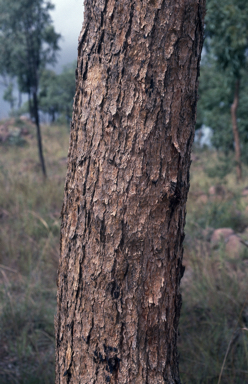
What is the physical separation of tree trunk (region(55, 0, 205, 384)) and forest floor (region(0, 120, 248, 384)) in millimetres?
622

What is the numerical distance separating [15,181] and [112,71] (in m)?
5.46

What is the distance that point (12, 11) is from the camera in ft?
29.7

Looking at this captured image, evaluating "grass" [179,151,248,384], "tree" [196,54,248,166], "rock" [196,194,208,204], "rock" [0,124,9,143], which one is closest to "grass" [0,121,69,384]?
"grass" [179,151,248,384]

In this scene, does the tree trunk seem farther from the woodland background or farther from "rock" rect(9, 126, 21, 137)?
"rock" rect(9, 126, 21, 137)

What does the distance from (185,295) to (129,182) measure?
213 centimetres

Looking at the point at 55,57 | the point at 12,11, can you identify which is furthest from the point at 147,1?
the point at 55,57

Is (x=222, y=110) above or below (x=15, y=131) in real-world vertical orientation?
above

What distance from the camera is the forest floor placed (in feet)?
6.10

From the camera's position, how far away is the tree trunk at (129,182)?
87 centimetres

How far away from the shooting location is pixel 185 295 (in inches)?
107

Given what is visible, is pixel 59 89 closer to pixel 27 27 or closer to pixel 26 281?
pixel 27 27

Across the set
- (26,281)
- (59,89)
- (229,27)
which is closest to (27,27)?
(229,27)

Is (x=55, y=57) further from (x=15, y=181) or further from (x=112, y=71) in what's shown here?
(x=112, y=71)

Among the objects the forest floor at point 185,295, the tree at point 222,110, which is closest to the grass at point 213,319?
the forest floor at point 185,295
